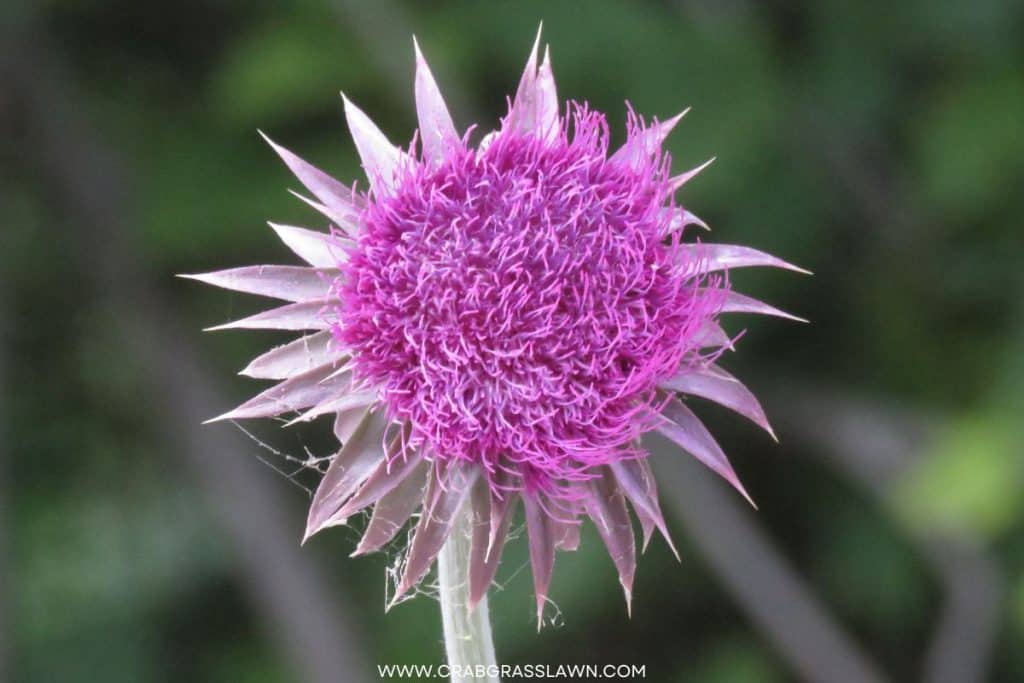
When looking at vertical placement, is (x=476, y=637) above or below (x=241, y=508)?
below

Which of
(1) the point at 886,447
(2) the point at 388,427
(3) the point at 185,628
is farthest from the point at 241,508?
(2) the point at 388,427

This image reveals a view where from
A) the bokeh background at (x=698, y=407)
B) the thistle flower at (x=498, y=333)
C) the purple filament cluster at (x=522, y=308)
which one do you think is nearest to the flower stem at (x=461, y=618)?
the thistle flower at (x=498, y=333)

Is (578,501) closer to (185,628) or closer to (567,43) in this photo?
(567,43)

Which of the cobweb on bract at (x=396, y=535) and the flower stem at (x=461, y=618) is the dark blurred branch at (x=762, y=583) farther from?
the flower stem at (x=461, y=618)

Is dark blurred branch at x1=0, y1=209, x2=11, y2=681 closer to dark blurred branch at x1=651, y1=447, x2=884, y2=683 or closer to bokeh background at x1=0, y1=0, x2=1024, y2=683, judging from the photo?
bokeh background at x1=0, y1=0, x2=1024, y2=683

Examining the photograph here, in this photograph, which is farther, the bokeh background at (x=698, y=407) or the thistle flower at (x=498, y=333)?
the bokeh background at (x=698, y=407)

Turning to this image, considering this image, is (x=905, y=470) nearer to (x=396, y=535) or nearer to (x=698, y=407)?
(x=698, y=407)

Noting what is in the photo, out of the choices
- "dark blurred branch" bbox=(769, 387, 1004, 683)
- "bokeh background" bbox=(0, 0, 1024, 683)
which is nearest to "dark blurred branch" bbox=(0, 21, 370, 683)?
"bokeh background" bbox=(0, 0, 1024, 683)

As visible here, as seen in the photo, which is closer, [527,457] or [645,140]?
[527,457]
